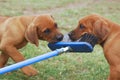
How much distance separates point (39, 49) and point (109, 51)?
93.9 inches

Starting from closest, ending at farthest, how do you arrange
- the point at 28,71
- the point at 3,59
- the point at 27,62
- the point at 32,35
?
1. the point at 27,62
2. the point at 32,35
3. the point at 28,71
4. the point at 3,59

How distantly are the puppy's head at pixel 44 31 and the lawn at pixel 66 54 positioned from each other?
70 centimetres

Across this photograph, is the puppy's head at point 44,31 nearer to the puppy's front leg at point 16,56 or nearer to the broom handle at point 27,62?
the puppy's front leg at point 16,56

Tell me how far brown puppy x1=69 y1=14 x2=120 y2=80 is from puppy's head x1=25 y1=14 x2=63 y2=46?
0.84 feet

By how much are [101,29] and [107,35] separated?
0.48ft

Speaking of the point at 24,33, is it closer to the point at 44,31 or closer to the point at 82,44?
the point at 44,31

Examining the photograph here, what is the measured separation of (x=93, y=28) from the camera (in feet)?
18.9

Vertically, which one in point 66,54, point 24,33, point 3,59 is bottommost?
point 66,54

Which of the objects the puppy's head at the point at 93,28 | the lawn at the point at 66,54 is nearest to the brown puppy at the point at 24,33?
the puppy's head at the point at 93,28

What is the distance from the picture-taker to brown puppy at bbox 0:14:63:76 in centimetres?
594

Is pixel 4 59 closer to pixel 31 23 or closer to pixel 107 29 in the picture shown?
pixel 31 23

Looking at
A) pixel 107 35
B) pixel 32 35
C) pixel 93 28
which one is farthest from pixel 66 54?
pixel 107 35

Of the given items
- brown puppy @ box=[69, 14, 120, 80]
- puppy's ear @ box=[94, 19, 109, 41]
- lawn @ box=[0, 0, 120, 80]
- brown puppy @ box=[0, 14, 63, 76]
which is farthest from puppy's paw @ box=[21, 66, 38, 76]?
puppy's ear @ box=[94, 19, 109, 41]

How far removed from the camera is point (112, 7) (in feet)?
42.1
